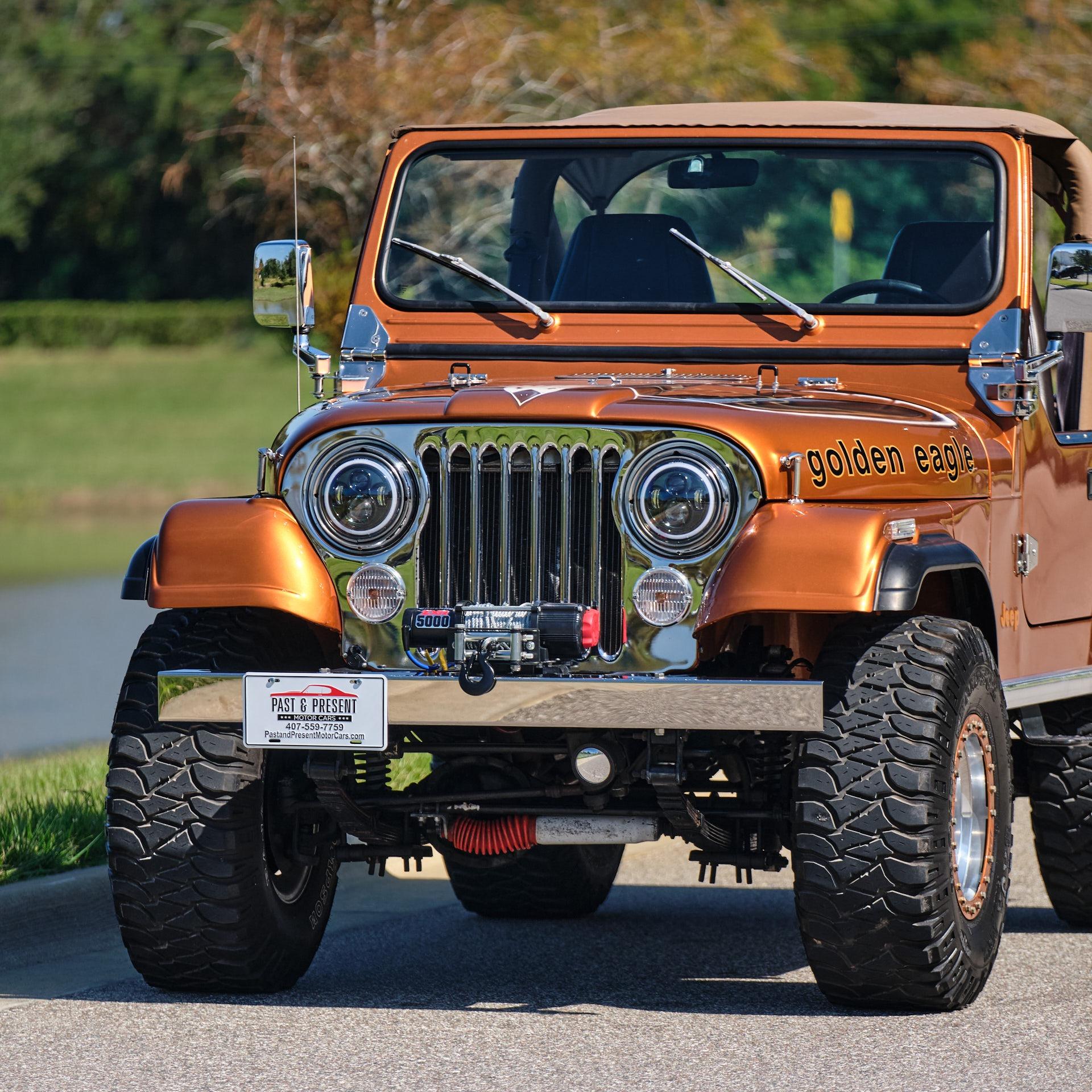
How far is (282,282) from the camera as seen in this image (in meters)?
6.70

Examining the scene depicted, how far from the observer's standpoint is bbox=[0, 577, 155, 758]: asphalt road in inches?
521

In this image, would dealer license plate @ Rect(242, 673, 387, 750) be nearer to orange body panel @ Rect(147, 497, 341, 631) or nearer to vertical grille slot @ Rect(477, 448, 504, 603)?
orange body panel @ Rect(147, 497, 341, 631)

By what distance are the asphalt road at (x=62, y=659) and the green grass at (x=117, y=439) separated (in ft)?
6.46

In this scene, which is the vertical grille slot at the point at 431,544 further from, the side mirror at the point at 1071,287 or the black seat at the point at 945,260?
the side mirror at the point at 1071,287

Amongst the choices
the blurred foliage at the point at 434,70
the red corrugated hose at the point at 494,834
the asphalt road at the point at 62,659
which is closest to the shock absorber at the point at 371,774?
the red corrugated hose at the point at 494,834

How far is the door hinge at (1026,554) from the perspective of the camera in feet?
20.9

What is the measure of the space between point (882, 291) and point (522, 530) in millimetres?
1803

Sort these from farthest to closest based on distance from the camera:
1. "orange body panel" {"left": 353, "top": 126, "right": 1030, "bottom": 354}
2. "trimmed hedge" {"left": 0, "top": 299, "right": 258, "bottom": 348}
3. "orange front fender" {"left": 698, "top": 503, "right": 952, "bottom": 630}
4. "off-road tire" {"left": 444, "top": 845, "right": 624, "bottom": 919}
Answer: "trimmed hedge" {"left": 0, "top": 299, "right": 258, "bottom": 348}, "off-road tire" {"left": 444, "top": 845, "right": 624, "bottom": 919}, "orange body panel" {"left": 353, "top": 126, "right": 1030, "bottom": 354}, "orange front fender" {"left": 698, "top": 503, "right": 952, "bottom": 630}

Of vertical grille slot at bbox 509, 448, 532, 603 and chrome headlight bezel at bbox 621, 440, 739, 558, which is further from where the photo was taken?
vertical grille slot at bbox 509, 448, 532, 603

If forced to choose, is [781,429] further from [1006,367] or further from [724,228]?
[724,228]

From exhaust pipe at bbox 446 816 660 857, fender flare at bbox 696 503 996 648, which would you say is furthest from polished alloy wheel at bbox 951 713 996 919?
exhaust pipe at bbox 446 816 660 857

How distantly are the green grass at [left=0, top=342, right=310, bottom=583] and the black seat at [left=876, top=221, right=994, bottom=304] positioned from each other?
59.7 feet

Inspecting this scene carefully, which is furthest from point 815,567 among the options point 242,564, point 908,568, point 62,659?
point 62,659

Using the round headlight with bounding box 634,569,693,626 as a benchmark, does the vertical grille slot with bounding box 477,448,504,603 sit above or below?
above
